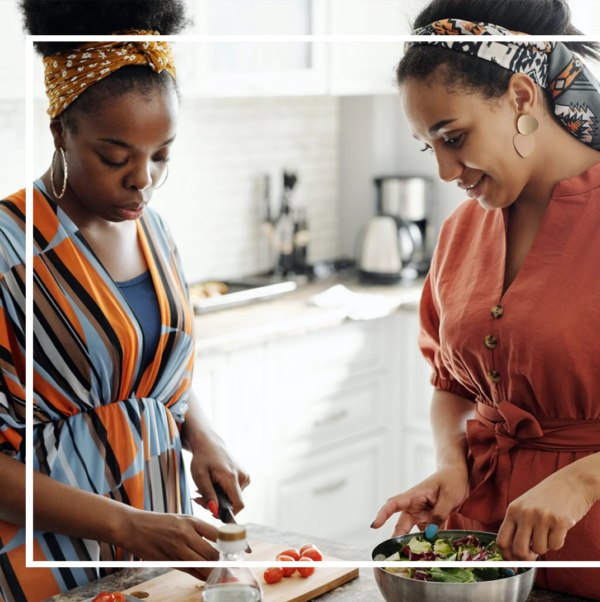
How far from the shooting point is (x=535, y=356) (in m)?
0.96

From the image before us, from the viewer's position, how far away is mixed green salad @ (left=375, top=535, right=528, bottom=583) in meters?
0.90

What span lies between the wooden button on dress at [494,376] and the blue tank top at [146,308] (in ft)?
1.33

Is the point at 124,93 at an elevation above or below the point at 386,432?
above

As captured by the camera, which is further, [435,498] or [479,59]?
[435,498]

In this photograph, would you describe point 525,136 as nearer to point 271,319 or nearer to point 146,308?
point 146,308

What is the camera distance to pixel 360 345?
8.39ft

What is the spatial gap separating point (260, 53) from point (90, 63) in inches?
59.4

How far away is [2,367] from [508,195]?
60 centimetres

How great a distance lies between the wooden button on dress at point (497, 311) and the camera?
0.99 m

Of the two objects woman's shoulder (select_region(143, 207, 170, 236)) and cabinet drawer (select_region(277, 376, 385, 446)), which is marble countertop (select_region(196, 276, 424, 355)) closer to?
cabinet drawer (select_region(277, 376, 385, 446))

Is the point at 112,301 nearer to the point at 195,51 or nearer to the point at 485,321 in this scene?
the point at 485,321

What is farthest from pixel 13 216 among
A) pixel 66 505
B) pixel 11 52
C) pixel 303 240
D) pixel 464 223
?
pixel 303 240

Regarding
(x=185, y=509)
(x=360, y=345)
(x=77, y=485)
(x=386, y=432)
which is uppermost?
(x=77, y=485)

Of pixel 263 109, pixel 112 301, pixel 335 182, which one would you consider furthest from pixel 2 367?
pixel 335 182
